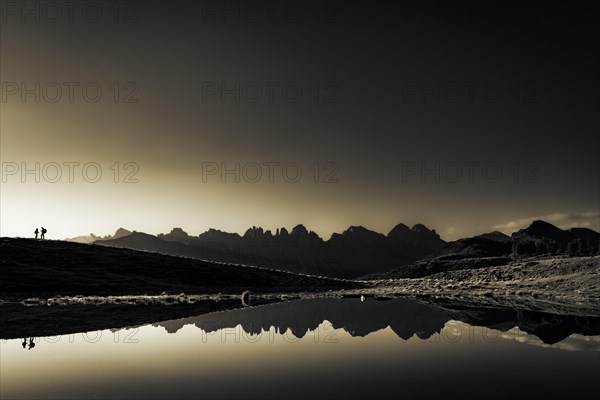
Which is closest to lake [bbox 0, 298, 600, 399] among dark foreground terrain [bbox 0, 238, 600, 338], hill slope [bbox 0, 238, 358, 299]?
dark foreground terrain [bbox 0, 238, 600, 338]

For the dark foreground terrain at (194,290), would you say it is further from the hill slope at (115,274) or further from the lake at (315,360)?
the lake at (315,360)

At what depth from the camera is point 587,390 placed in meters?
12.2

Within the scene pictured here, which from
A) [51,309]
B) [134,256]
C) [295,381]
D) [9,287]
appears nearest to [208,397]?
[295,381]

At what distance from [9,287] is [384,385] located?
69.6 meters

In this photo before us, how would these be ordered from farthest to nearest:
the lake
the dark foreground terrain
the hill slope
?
the hill slope, the dark foreground terrain, the lake

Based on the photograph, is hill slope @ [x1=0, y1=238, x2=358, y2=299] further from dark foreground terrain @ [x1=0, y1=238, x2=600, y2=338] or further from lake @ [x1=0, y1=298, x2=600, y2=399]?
lake @ [x1=0, y1=298, x2=600, y2=399]

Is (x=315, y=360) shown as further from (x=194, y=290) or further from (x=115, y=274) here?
(x=115, y=274)

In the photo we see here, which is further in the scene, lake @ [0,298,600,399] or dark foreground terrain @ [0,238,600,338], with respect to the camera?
dark foreground terrain @ [0,238,600,338]

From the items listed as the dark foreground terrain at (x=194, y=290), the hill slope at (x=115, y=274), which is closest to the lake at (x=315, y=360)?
the dark foreground terrain at (x=194, y=290)

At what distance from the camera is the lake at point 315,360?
12.9 m

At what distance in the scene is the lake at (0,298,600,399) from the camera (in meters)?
12.9

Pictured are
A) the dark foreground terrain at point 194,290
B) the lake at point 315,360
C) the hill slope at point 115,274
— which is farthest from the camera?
the hill slope at point 115,274

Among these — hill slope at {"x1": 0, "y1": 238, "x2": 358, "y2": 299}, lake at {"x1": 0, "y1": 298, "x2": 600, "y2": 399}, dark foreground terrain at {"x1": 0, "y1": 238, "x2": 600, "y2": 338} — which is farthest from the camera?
hill slope at {"x1": 0, "y1": 238, "x2": 358, "y2": 299}

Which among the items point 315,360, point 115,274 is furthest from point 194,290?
point 315,360
